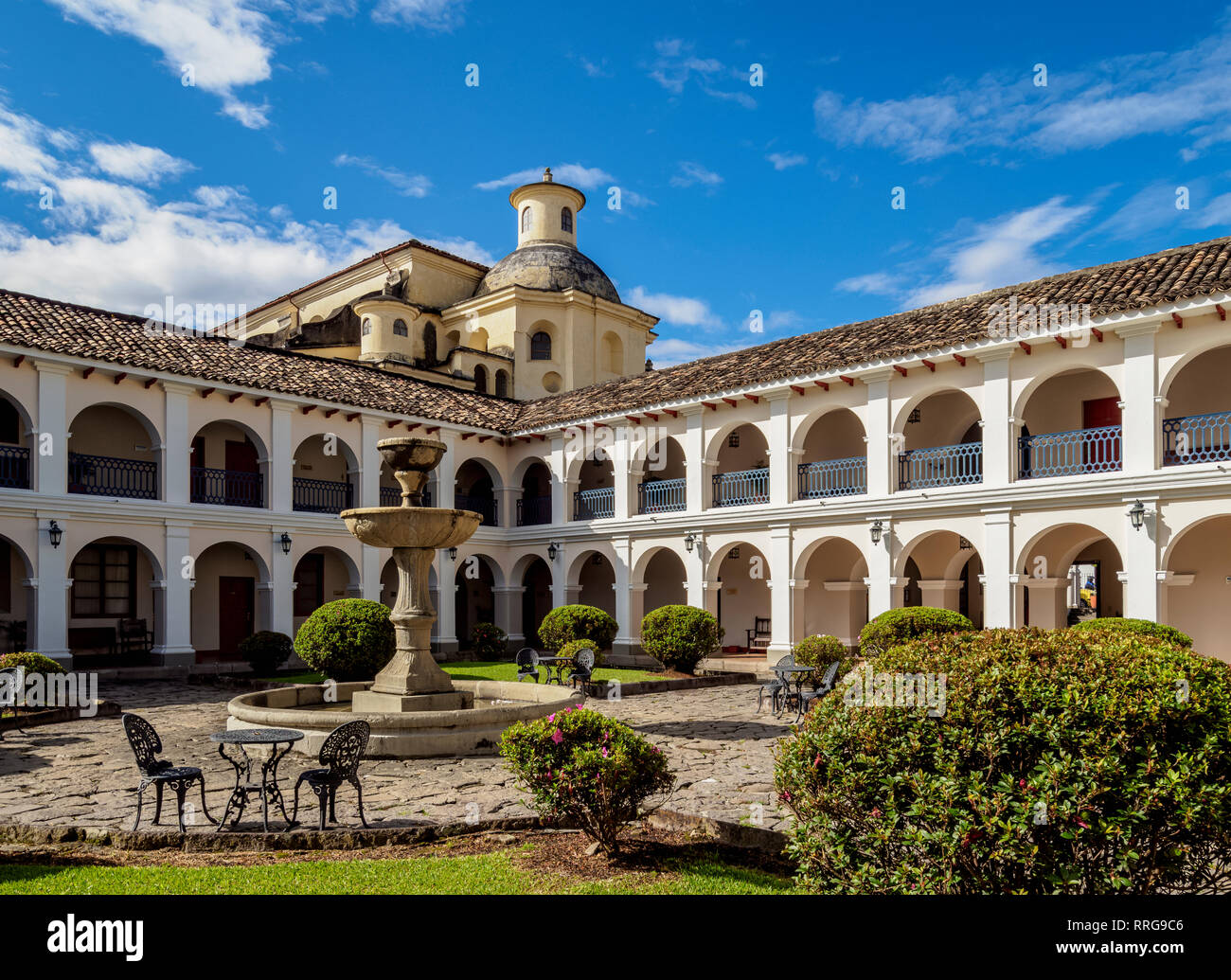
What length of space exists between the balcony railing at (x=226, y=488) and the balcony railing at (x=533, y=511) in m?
7.08

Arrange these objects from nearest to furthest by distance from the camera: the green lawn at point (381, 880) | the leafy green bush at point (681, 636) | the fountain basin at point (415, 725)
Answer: the green lawn at point (381, 880), the fountain basin at point (415, 725), the leafy green bush at point (681, 636)

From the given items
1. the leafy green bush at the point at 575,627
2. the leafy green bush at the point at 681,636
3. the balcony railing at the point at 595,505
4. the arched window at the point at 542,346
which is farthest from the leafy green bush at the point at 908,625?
the arched window at the point at 542,346

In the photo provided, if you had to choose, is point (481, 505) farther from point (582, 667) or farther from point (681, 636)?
point (582, 667)

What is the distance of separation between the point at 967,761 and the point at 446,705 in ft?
23.6

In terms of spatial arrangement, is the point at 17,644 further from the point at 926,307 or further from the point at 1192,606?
the point at 1192,606

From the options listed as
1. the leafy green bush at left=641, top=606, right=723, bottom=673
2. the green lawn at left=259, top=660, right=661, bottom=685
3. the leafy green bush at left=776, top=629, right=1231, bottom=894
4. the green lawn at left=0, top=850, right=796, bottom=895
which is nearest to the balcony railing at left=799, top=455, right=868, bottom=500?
the leafy green bush at left=641, top=606, right=723, bottom=673

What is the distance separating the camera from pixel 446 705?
33.7 feet

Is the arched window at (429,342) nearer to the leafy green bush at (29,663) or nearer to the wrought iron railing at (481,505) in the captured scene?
the wrought iron railing at (481,505)

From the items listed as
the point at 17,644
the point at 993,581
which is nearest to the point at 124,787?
the point at 17,644

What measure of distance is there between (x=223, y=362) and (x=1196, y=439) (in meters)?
19.5

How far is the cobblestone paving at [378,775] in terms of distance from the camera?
7117 millimetres

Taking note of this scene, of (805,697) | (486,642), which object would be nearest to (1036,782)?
(805,697)

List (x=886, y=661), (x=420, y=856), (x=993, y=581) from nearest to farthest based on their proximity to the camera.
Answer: (x=886, y=661) → (x=420, y=856) → (x=993, y=581)

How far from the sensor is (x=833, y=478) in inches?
830
